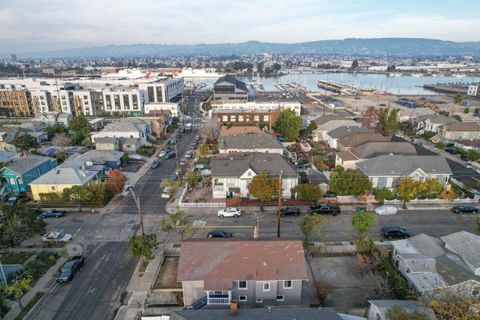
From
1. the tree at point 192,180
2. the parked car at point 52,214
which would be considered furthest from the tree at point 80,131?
the tree at point 192,180

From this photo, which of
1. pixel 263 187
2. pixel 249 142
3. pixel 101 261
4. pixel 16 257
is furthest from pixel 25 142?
pixel 263 187

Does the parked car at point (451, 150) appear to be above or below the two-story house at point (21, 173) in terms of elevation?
below

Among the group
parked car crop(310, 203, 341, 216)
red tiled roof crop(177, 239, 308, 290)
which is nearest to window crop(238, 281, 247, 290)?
red tiled roof crop(177, 239, 308, 290)

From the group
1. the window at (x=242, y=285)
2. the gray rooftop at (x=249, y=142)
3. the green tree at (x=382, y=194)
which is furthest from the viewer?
the gray rooftop at (x=249, y=142)

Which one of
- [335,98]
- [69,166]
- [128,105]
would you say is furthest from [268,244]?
[335,98]

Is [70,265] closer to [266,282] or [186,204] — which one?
[186,204]

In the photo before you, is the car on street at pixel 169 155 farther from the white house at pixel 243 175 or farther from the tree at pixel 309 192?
the tree at pixel 309 192
